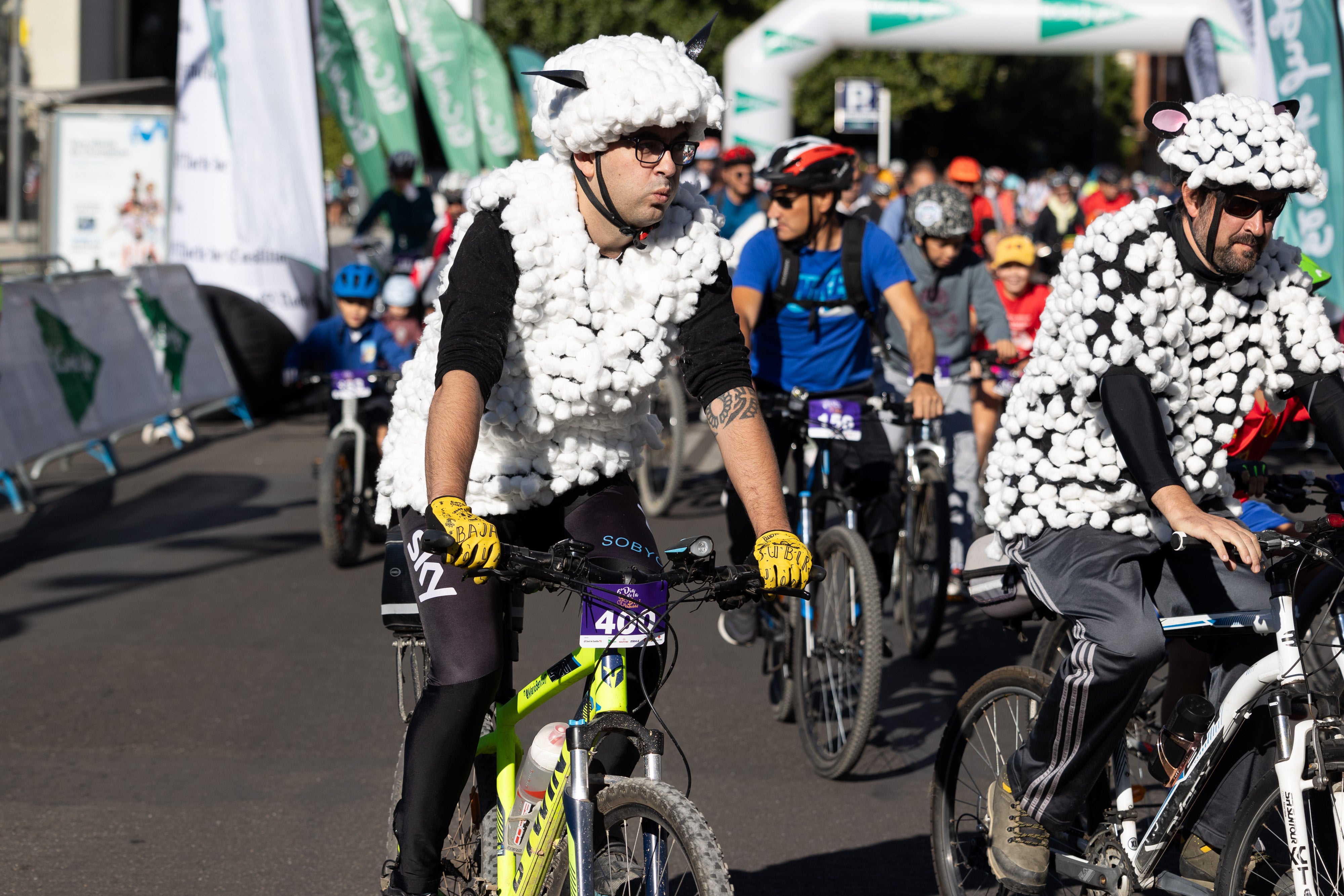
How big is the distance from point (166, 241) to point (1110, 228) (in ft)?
41.7

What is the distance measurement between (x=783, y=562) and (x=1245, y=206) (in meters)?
1.41

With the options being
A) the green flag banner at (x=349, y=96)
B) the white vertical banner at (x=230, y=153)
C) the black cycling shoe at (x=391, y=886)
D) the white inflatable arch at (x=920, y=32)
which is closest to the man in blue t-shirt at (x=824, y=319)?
the black cycling shoe at (x=391, y=886)

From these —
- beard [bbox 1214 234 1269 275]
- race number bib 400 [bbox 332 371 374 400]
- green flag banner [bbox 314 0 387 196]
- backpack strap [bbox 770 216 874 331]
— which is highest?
green flag banner [bbox 314 0 387 196]

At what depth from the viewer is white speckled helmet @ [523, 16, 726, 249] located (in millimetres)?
2986

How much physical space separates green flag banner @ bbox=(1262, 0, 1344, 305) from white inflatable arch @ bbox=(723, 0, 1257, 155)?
1049 cm

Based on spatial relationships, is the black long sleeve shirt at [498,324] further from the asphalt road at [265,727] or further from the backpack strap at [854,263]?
the backpack strap at [854,263]

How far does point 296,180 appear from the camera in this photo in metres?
13.4

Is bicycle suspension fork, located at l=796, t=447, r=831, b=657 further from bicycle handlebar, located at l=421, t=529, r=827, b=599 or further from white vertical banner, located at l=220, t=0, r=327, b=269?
white vertical banner, located at l=220, t=0, r=327, b=269

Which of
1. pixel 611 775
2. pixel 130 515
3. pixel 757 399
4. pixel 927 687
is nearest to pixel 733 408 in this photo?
pixel 757 399

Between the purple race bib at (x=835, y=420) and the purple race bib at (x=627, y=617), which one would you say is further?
the purple race bib at (x=835, y=420)

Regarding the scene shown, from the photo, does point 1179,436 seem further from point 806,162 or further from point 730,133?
point 730,133

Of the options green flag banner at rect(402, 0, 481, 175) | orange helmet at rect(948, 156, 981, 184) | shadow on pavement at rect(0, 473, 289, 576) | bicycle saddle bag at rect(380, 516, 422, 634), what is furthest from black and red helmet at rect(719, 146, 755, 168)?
bicycle saddle bag at rect(380, 516, 422, 634)

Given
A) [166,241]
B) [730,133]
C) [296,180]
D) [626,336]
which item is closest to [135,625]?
[626,336]

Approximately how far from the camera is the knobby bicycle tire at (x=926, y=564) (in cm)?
648
